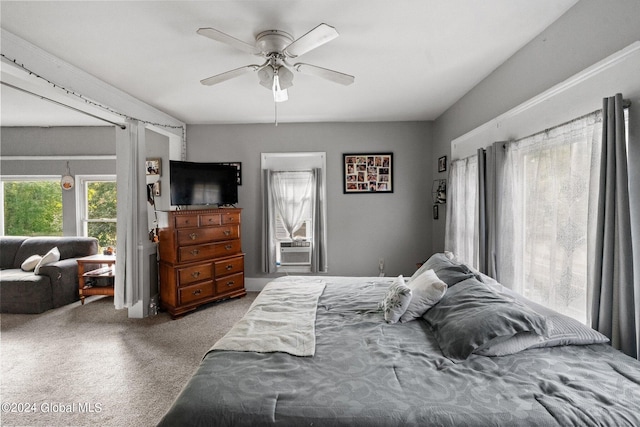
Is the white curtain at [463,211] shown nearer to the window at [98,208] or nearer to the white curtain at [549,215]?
the white curtain at [549,215]

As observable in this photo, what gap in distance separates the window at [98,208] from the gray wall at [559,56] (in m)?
5.38

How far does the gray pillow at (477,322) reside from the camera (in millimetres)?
1390

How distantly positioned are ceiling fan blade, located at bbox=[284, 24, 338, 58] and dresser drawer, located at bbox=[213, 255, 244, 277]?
281 cm

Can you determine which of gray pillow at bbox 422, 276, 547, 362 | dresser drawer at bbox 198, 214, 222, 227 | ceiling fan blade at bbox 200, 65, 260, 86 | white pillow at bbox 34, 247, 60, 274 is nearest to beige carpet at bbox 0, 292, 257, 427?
white pillow at bbox 34, 247, 60, 274

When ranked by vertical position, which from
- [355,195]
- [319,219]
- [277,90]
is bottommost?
[319,219]

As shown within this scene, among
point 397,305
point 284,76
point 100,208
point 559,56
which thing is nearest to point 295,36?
point 284,76

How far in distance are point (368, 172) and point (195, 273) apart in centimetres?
277

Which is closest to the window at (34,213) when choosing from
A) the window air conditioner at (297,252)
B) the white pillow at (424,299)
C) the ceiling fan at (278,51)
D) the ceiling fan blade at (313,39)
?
the window air conditioner at (297,252)

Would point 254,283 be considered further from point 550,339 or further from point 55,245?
point 550,339

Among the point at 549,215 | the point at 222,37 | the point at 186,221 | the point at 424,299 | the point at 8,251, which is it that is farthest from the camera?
the point at 8,251

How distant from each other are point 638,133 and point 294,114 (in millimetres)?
3391

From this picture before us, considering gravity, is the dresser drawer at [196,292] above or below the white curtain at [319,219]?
below

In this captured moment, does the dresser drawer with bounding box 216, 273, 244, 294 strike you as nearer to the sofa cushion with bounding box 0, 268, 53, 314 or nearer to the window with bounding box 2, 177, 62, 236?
the sofa cushion with bounding box 0, 268, 53, 314

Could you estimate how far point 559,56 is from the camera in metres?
1.90
